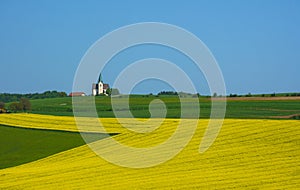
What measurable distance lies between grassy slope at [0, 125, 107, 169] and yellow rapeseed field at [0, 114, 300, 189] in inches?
58.0

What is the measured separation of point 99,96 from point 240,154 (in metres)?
28.3

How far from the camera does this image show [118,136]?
111ft

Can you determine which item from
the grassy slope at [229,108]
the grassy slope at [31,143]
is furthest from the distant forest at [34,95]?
the grassy slope at [31,143]

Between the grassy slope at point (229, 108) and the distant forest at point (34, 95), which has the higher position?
the distant forest at point (34, 95)

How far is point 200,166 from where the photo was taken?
76.1 ft

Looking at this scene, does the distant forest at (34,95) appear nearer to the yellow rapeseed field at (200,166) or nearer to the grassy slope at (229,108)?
the grassy slope at (229,108)

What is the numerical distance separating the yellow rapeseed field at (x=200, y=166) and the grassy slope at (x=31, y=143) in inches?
58.0

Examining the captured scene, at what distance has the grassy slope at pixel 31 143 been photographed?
32366 millimetres

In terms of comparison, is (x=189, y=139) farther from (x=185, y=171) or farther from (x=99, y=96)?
(x=99, y=96)

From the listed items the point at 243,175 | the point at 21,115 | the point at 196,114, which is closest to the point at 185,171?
the point at 243,175

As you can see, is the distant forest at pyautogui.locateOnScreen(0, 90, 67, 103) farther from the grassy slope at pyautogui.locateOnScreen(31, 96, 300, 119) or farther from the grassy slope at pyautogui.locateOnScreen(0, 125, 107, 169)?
the grassy slope at pyautogui.locateOnScreen(0, 125, 107, 169)

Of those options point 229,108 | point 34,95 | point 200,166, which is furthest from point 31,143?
point 34,95

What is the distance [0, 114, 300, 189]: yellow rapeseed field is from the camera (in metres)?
20.1

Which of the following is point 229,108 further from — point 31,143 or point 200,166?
point 200,166
